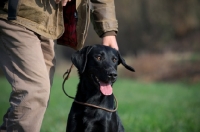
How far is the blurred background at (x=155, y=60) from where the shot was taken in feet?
47.9

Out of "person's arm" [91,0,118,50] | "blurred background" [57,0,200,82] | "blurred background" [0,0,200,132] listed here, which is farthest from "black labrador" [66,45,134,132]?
"blurred background" [57,0,200,82]

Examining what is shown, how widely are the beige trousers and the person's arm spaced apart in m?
0.92

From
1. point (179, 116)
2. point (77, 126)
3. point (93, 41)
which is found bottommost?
point (93, 41)

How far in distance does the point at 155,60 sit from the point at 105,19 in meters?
22.5

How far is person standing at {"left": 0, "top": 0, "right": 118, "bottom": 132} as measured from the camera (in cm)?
402

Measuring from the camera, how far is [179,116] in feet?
30.9

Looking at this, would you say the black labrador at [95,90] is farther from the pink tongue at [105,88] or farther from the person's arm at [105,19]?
the person's arm at [105,19]

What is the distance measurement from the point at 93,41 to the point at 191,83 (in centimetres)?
2046

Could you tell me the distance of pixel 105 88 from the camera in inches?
186

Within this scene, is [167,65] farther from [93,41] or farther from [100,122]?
[100,122]

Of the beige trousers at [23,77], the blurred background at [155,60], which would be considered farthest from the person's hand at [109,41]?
the blurred background at [155,60]

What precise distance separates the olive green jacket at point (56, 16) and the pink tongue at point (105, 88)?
52 cm

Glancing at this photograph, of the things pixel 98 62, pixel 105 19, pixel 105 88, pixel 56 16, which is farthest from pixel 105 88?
pixel 56 16

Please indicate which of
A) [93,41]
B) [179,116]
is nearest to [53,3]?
[179,116]
